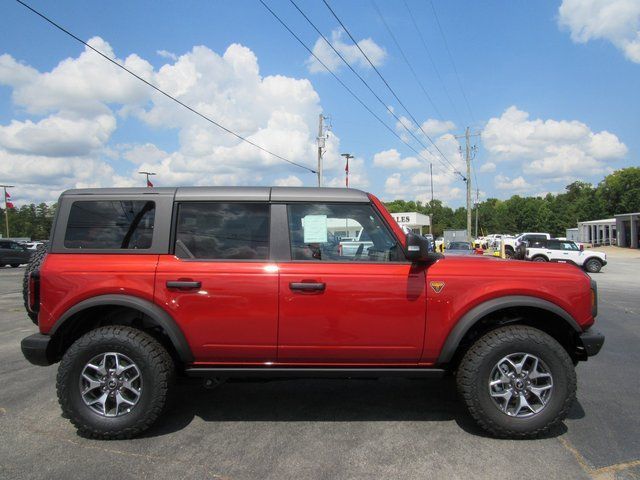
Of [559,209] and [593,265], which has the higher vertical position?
[559,209]

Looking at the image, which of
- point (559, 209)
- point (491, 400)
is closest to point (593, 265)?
point (491, 400)

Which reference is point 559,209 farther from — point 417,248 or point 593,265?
point 417,248

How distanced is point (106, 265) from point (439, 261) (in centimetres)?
263

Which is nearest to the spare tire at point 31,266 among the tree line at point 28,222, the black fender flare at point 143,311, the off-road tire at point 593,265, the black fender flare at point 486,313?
the black fender flare at point 143,311

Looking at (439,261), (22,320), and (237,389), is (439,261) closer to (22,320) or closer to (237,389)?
(237,389)

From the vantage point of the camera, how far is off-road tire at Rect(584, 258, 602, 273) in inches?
878

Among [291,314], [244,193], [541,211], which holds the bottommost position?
[291,314]

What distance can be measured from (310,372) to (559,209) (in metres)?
109

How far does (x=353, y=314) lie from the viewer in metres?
3.60

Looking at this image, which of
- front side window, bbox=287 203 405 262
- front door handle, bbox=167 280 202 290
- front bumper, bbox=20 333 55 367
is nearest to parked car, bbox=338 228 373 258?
front side window, bbox=287 203 405 262

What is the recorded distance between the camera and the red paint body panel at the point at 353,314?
3596 millimetres

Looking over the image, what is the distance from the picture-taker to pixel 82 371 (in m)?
3.62

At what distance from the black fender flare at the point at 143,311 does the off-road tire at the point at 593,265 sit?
23.3 metres

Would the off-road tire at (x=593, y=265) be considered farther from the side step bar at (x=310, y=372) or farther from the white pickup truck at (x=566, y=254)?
the side step bar at (x=310, y=372)
